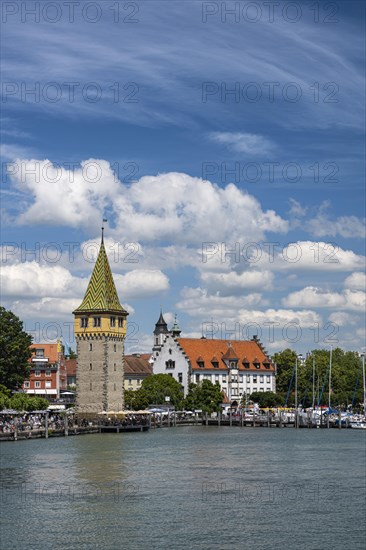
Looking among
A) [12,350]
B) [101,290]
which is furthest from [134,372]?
[12,350]

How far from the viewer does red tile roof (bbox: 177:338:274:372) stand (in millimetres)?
158288

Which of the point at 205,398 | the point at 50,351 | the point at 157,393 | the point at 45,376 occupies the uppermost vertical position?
the point at 50,351

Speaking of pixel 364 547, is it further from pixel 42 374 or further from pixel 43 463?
pixel 42 374

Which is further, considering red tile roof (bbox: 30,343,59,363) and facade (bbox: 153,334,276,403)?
facade (bbox: 153,334,276,403)

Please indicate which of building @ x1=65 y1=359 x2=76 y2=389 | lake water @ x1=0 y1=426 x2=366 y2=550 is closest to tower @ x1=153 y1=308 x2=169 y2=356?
building @ x1=65 y1=359 x2=76 y2=389

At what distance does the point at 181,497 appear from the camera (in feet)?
169

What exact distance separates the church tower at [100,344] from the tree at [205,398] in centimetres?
1925

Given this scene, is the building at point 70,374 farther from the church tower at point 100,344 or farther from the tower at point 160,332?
the church tower at point 100,344

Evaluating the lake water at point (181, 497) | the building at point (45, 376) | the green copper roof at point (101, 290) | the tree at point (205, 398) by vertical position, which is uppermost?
the green copper roof at point (101, 290)

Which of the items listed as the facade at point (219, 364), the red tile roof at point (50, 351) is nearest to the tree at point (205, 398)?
the facade at point (219, 364)

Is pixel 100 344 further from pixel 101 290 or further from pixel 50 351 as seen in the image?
pixel 50 351

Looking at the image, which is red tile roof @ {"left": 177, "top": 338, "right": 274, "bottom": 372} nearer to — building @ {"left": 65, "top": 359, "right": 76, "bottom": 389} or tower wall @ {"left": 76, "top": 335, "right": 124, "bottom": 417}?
building @ {"left": 65, "top": 359, "right": 76, "bottom": 389}

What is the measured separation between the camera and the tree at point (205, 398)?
14138 centimetres

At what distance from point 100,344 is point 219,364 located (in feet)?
131
